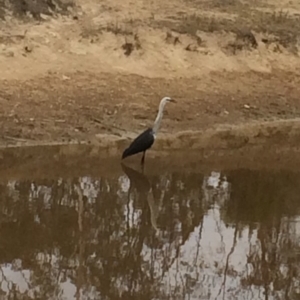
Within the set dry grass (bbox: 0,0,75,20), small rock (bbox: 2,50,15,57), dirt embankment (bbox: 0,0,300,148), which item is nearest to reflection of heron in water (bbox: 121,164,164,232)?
dirt embankment (bbox: 0,0,300,148)

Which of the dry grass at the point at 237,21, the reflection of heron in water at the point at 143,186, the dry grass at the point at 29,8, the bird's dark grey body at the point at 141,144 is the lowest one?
the reflection of heron in water at the point at 143,186

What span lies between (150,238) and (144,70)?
258 inches

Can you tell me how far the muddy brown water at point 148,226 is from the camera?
7.70 metres

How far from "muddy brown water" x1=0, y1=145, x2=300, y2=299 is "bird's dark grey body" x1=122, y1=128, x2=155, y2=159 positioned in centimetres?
23

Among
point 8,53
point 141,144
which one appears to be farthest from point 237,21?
point 141,144

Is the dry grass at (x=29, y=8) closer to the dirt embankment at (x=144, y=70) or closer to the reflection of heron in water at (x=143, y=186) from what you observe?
the dirt embankment at (x=144, y=70)

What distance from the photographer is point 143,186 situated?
418 inches

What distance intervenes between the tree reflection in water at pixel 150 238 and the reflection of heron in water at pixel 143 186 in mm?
13

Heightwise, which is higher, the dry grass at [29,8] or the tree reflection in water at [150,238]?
the dry grass at [29,8]

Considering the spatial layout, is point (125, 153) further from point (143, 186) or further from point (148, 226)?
point (148, 226)

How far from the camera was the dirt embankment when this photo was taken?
1286 centimetres

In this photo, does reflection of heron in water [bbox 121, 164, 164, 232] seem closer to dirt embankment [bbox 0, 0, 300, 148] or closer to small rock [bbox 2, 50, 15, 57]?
dirt embankment [bbox 0, 0, 300, 148]

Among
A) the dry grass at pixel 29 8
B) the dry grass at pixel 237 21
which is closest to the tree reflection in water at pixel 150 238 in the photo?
the dry grass at pixel 29 8

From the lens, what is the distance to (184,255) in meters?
8.41
